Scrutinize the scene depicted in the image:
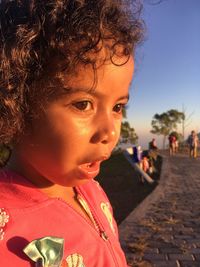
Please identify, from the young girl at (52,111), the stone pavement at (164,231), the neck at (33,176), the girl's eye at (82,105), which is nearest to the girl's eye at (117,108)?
the young girl at (52,111)

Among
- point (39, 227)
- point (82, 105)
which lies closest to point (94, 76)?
point (82, 105)

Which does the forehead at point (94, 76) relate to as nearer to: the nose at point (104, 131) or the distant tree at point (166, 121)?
the nose at point (104, 131)

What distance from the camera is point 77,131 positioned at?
177 centimetres

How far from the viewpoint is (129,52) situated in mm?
2025

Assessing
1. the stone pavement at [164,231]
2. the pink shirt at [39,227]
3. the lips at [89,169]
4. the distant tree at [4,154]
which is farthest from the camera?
the stone pavement at [164,231]

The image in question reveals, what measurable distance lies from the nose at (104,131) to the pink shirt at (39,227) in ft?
1.16

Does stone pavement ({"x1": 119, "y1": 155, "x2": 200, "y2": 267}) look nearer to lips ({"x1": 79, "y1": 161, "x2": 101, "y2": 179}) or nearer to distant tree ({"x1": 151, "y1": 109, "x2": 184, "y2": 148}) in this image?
lips ({"x1": 79, "y1": 161, "x2": 101, "y2": 179})

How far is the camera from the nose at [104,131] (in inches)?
70.3

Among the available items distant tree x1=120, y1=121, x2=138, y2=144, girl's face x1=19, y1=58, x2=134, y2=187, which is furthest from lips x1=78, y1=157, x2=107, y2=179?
distant tree x1=120, y1=121, x2=138, y2=144

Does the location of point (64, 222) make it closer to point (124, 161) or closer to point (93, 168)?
point (93, 168)

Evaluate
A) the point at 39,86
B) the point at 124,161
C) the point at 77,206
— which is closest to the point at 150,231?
the point at 77,206

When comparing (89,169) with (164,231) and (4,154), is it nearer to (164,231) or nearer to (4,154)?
(4,154)

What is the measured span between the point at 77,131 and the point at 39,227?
0.41 m

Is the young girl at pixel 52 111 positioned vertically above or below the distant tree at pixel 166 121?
above
